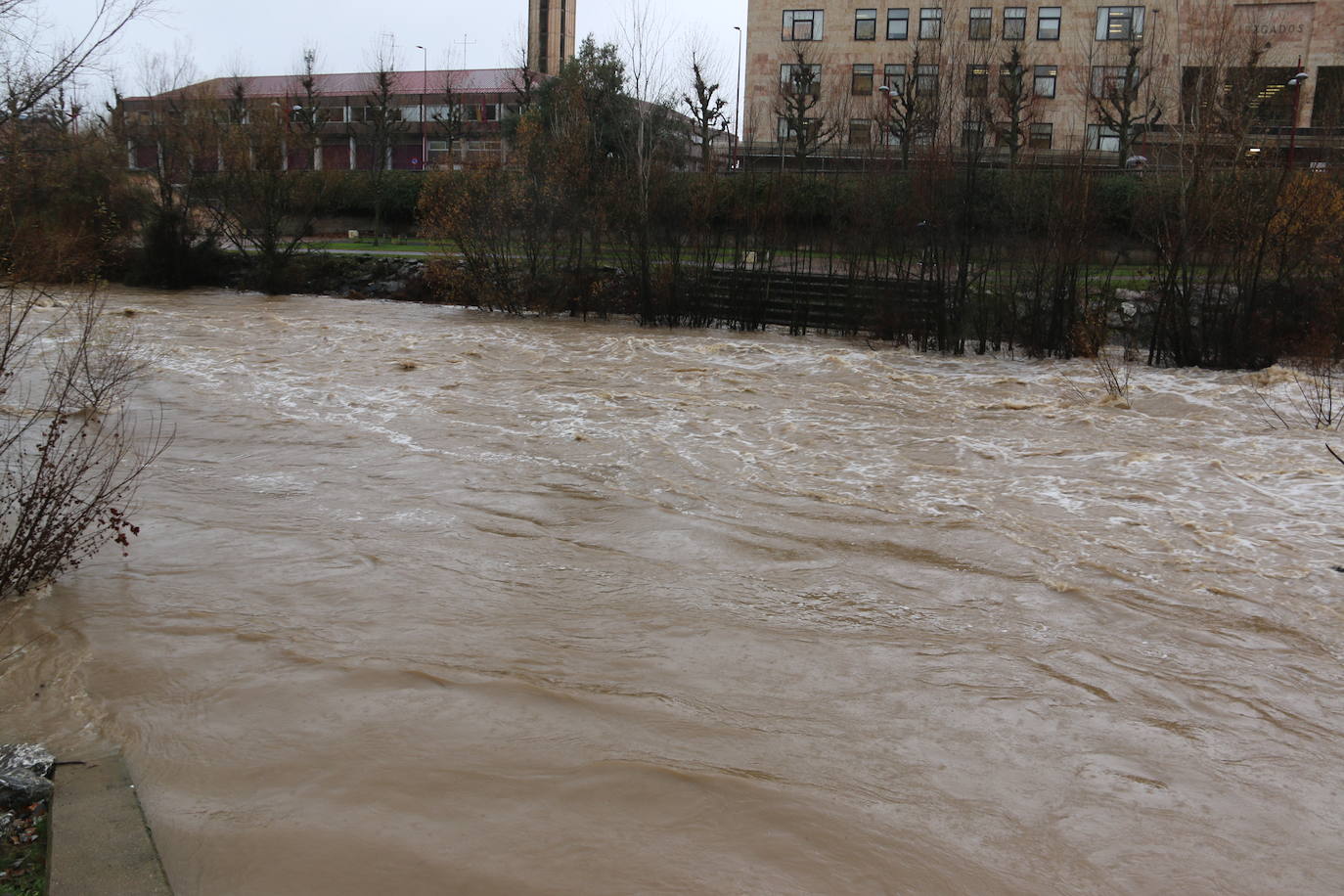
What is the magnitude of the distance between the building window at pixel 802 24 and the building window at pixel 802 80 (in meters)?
1.72

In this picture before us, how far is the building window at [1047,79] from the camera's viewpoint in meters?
51.7

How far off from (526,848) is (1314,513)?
9.72 metres

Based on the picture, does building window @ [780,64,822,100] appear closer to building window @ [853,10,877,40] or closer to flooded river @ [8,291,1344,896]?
building window @ [853,10,877,40]

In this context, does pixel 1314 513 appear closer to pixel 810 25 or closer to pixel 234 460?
pixel 234 460

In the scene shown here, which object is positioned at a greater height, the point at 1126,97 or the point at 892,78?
the point at 892,78

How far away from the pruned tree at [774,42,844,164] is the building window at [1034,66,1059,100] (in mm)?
10516

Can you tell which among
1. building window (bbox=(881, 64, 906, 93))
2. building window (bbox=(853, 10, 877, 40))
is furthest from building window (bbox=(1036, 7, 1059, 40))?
building window (bbox=(853, 10, 877, 40))

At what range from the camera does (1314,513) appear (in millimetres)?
11117

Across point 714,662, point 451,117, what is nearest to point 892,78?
point 451,117

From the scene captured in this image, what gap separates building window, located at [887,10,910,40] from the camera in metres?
54.8

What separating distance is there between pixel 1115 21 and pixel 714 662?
5338 centimetres

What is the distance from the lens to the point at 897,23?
2165 inches

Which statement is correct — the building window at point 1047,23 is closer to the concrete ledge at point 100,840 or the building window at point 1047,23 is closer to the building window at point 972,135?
the building window at point 972,135

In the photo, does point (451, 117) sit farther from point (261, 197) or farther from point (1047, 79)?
point (1047, 79)
